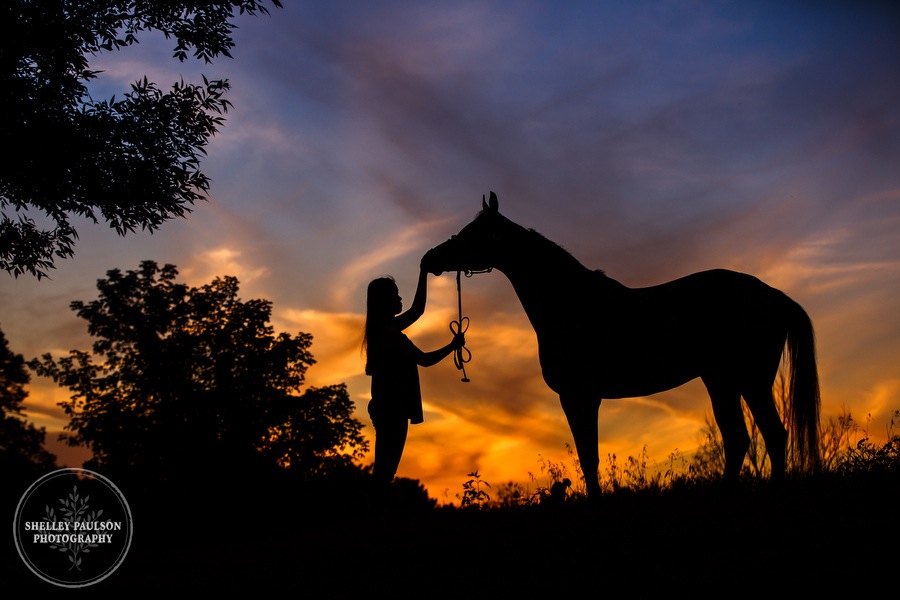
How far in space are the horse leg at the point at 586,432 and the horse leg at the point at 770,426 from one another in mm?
2116

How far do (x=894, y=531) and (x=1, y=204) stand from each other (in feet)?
50.1

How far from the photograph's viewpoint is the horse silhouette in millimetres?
8602

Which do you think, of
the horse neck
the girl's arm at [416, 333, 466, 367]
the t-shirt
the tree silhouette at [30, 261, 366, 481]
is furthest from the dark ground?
the tree silhouette at [30, 261, 366, 481]

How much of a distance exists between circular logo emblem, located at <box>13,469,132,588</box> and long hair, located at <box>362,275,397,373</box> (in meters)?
3.20

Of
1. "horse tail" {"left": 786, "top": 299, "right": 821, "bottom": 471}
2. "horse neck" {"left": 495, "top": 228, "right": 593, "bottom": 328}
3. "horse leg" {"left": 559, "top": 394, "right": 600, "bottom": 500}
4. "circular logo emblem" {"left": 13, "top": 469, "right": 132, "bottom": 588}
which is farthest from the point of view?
"horse tail" {"left": 786, "top": 299, "right": 821, "bottom": 471}

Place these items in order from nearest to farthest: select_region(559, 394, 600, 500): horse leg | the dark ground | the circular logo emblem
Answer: the dark ground < the circular logo emblem < select_region(559, 394, 600, 500): horse leg

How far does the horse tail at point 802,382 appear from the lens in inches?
350

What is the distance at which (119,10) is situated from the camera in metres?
13.5

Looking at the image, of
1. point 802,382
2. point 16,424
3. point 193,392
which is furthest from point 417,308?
point 16,424

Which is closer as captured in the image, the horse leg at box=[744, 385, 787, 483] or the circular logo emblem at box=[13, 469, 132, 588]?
the circular logo emblem at box=[13, 469, 132, 588]

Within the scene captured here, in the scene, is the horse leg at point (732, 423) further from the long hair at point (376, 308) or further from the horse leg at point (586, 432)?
the long hair at point (376, 308)

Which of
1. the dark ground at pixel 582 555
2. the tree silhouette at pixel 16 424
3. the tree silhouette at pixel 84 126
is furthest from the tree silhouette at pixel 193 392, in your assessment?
the dark ground at pixel 582 555

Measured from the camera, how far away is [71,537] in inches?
313

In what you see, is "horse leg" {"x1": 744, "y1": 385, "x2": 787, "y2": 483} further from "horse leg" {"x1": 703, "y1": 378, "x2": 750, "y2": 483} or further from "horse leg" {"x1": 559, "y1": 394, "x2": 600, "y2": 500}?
"horse leg" {"x1": 559, "y1": 394, "x2": 600, "y2": 500}
